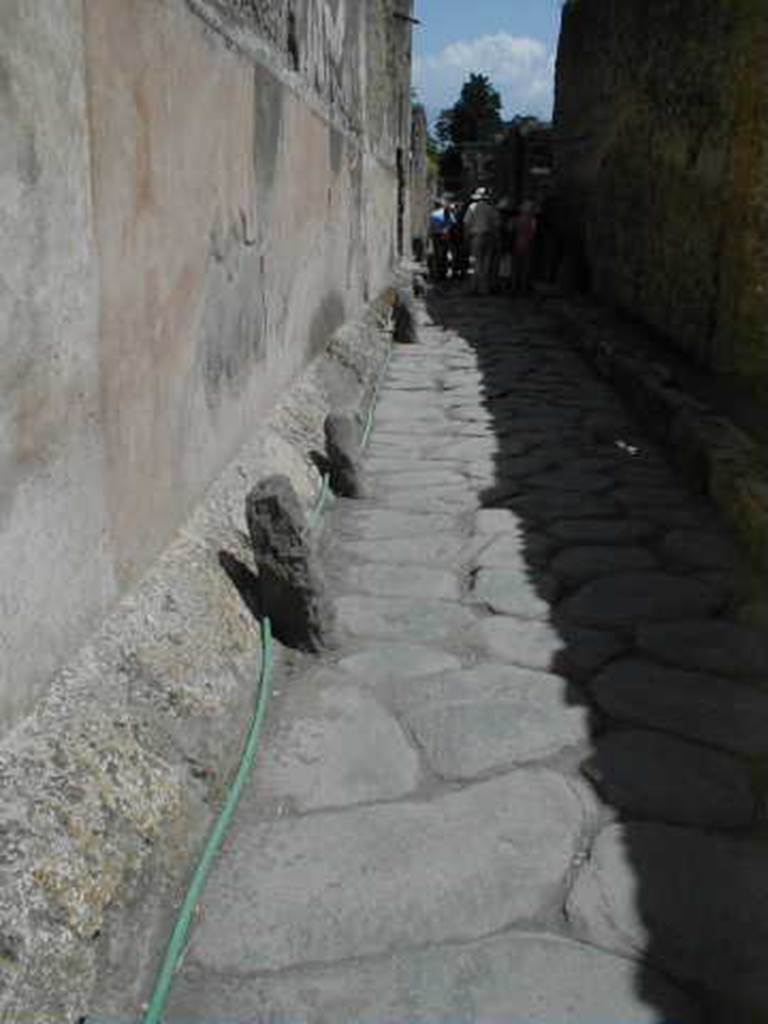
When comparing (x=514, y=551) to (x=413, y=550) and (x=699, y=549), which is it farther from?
(x=699, y=549)

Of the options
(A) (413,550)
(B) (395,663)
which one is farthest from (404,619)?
(A) (413,550)

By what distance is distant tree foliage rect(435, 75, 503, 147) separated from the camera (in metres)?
57.4

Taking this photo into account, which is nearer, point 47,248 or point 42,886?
point 42,886

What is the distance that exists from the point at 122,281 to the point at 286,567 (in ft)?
2.87

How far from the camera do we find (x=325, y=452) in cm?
406

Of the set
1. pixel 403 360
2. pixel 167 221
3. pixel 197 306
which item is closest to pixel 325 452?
pixel 197 306

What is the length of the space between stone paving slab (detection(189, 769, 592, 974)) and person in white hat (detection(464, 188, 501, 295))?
41.7 feet

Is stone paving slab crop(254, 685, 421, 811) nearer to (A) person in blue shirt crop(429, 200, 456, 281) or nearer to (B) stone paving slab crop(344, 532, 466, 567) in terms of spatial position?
(B) stone paving slab crop(344, 532, 466, 567)

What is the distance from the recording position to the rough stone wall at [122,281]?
1.52m

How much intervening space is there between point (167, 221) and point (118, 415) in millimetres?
516

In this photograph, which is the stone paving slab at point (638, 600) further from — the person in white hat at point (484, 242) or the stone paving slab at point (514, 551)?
A: the person in white hat at point (484, 242)

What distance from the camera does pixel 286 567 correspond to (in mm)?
2568

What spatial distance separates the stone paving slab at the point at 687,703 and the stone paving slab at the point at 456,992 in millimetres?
791

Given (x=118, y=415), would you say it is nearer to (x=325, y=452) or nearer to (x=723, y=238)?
(x=325, y=452)
